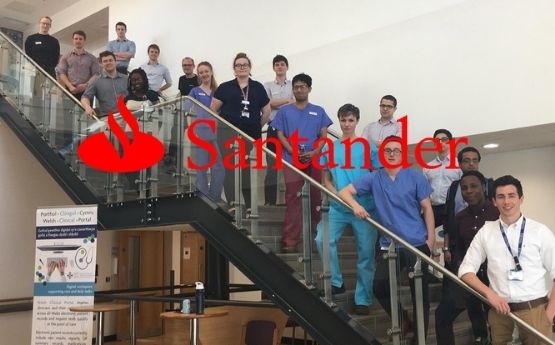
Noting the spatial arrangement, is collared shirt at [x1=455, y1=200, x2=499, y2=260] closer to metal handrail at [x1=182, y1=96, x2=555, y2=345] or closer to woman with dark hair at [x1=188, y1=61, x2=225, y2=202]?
metal handrail at [x1=182, y1=96, x2=555, y2=345]

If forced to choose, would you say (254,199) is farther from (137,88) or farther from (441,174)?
(137,88)

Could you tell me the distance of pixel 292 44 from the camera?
348 inches

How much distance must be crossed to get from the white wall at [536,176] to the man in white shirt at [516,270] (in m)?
4.96

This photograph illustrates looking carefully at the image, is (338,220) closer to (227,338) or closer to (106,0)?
(227,338)

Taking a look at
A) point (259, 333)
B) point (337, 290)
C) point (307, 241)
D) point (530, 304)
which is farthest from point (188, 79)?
point (530, 304)

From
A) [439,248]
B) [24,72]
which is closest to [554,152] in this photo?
[439,248]

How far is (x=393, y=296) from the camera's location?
148 inches

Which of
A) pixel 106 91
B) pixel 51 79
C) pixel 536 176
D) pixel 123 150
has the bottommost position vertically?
pixel 536 176

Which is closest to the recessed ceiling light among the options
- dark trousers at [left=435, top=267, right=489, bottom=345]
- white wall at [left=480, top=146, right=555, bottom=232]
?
white wall at [left=480, top=146, right=555, bottom=232]

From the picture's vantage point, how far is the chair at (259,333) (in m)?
6.96

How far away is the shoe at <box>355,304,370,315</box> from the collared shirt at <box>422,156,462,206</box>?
2.04 metres

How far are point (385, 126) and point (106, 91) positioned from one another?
336 cm

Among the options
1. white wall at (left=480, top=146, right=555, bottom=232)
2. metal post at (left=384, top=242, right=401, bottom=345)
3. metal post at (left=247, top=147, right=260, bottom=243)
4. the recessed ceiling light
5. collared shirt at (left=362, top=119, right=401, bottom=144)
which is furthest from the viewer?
white wall at (left=480, top=146, right=555, bottom=232)

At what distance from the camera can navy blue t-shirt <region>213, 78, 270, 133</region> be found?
18.2ft
